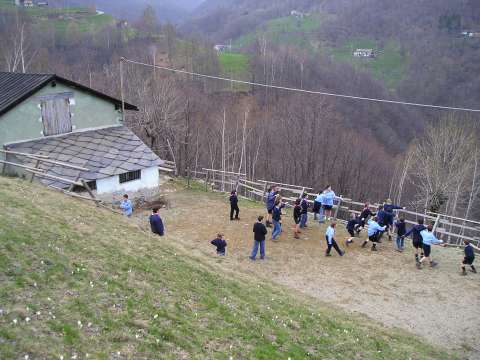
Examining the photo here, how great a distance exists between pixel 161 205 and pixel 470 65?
304 feet

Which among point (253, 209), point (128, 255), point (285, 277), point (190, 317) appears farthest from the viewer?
point (253, 209)

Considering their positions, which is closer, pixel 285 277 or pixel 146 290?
pixel 146 290

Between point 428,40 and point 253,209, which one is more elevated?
point 428,40

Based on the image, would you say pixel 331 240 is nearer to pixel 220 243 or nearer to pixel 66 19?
pixel 220 243

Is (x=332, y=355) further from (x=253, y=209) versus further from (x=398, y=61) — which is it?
(x=398, y=61)

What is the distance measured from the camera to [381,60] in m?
117

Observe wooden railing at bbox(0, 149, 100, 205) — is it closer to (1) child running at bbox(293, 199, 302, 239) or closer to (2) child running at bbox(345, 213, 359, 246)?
(1) child running at bbox(293, 199, 302, 239)

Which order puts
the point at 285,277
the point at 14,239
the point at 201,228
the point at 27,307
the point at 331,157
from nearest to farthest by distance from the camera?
the point at 27,307 → the point at 14,239 → the point at 285,277 → the point at 201,228 → the point at 331,157

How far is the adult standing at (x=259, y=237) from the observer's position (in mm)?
16953

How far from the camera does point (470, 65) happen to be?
97.1m

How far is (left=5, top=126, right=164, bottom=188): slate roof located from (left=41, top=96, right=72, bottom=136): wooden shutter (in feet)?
1.14

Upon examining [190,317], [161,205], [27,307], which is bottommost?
[161,205]

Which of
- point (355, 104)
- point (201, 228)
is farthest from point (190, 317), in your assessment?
point (355, 104)

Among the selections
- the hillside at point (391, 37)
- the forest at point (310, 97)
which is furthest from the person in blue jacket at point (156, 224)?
the hillside at point (391, 37)
